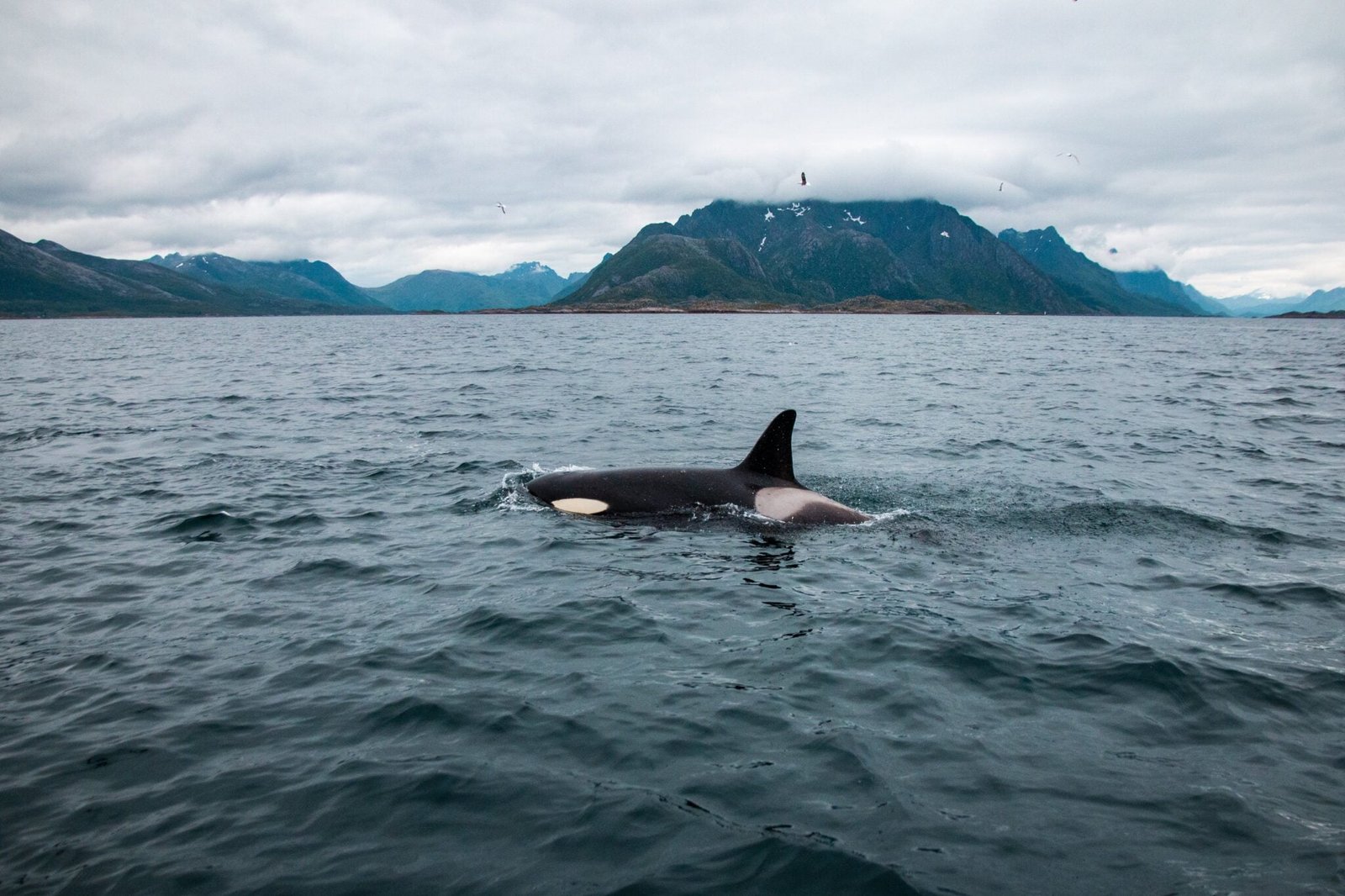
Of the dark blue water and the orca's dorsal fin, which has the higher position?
the orca's dorsal fin

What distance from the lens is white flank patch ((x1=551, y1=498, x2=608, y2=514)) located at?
1552 cm

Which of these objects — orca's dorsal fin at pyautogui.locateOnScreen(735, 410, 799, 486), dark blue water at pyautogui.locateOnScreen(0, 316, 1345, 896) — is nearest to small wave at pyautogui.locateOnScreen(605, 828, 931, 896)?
dark blue water at pyautogui.locateOnScreen(0, 316, 1345, 896)

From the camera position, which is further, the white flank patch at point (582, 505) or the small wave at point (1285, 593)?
the white flank patch at point (582, 505)

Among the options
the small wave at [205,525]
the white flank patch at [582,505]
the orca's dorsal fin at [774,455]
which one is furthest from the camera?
the white flank patch at [582,505]

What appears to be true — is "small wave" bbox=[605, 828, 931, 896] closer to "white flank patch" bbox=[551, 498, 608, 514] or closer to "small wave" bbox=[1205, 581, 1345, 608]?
"small wave" bbox=[1205, 581, 1345, 608]

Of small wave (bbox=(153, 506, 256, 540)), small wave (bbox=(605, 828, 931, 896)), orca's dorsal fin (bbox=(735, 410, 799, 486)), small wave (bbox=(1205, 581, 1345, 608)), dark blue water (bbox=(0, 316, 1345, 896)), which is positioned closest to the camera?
small wave (bbox=(605, 828, 931, 896))

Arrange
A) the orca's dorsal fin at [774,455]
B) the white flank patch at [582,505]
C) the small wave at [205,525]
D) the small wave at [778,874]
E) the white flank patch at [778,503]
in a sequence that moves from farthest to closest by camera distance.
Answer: the white flank patch at [582,505]
the white flank patch at [778,503]
the orca's dorsal fin at [774,455]
the small wave at [205,525]
the small wave at [778,874]

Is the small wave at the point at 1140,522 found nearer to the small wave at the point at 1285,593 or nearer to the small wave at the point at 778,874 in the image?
the small wave at the point at 1285,593

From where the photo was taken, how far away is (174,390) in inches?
1565

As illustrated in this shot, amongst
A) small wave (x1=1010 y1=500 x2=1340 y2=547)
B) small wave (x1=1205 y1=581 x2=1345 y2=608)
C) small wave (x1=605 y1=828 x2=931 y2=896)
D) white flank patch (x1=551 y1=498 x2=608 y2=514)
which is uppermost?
white flank patch (x1=551 y1=498 x2=608 y2=514)

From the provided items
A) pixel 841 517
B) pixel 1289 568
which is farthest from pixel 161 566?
pixel 1289 568

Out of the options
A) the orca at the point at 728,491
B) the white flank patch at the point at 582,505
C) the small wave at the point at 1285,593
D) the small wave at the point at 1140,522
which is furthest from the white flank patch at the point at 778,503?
the small wave at the point at 1285,593

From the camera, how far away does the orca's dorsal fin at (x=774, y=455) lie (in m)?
14.7

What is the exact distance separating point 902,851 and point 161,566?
38.4 feet
